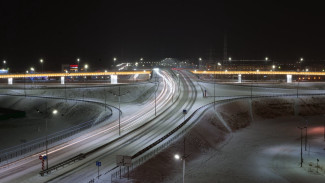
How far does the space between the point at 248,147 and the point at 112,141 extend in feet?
80.5

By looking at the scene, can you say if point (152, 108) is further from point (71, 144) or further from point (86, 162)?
point (86, 162)

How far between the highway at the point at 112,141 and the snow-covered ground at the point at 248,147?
4.33 metres

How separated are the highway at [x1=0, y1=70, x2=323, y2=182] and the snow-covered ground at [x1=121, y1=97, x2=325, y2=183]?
4328 millimetres

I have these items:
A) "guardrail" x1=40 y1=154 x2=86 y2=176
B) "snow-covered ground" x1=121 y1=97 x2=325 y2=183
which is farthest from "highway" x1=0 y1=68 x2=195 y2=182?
"snow-covered ground" x1=121 y1=97 x2=325 y2=183

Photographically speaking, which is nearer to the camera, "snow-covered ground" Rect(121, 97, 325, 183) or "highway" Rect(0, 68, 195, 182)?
"highway" Rect(0, 68, 195, 182)

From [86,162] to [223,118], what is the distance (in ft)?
138

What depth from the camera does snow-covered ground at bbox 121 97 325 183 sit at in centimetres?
4053

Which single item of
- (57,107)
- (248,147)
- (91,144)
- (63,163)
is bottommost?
(248,147)

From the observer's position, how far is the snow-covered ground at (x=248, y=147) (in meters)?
40.5

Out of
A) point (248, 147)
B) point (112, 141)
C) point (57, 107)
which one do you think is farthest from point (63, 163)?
point (57, 107)

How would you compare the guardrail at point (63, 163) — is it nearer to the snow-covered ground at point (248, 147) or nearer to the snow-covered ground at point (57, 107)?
the snow-covered ground at point (248, 147)

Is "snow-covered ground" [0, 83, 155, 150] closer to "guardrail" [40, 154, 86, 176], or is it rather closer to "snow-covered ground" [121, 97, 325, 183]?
"snow-covered ground" [121, 97, 325, 183]

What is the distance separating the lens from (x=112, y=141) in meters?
47.8

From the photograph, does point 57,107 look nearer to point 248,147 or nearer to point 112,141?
point 112,141
